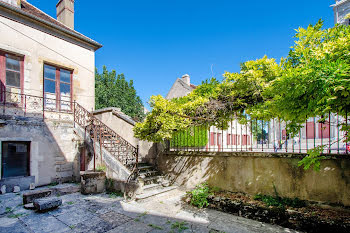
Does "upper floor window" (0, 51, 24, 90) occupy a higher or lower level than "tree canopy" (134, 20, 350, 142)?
higher

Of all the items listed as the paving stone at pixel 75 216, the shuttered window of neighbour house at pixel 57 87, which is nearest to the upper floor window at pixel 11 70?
the shuttered window of neighbour house at pixel 57 87

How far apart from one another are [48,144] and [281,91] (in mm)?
8428

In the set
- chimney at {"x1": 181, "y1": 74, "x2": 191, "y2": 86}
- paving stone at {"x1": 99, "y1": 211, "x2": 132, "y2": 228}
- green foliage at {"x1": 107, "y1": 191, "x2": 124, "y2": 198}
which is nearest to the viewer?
paving stone at {"x1": 99, "y1": 211, "x2": 132, "y2": 228}

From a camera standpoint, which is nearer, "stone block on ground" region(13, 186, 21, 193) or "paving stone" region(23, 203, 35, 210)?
"paving stone" region(23, 203, 35, 210)

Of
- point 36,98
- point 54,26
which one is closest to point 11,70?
point 36,98

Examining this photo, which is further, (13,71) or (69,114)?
(69,114)

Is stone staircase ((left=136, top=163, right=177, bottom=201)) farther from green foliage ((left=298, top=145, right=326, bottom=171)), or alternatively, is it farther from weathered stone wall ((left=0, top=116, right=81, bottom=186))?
green foliage ((left=298, top=145, right=326, bottom=171))

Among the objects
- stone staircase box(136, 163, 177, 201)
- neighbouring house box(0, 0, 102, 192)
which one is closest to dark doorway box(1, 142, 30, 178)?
neighbouring house box(0, 0, 102, 192)

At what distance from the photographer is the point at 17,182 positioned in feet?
21.7

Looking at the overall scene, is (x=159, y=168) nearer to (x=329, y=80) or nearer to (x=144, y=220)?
(x=144, y=220)

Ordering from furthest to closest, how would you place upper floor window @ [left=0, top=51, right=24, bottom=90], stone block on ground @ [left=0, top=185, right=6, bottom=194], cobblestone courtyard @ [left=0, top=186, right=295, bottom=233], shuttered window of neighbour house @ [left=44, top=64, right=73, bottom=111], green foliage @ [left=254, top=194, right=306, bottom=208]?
shuttered window of neighbour house @ [left=44, top=64, right=73, bottom=111] < upper floor window @ [left=0, top=51, right=24, bottom=90] < stone block on ground @ [left=0, top=185, right=6, bottom=194] < green foliage @ [left=254, top=194, right=306, bottom=208] < cobblestone courtyard @ [left=0, top=186, right=295, bottom=233]

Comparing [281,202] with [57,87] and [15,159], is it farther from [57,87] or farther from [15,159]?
[57,87]

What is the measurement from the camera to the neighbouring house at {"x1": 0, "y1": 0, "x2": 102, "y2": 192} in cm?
684

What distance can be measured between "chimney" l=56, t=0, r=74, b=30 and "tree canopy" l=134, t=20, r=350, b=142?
8.73 meters
